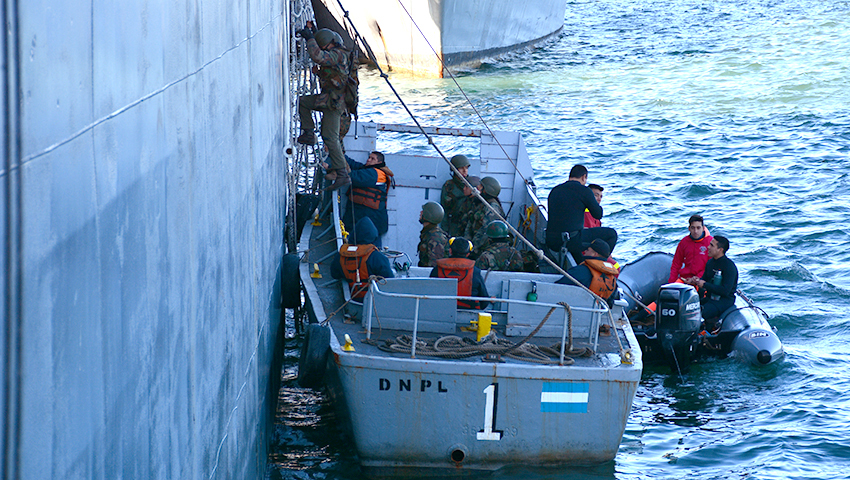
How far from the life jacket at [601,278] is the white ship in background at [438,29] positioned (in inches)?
942

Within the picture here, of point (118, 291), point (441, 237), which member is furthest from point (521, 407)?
point (118, 291)

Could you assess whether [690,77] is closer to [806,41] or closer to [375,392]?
[806,41]

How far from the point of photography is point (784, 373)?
Answer: 9.86 metres

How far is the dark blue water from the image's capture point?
8469 mm

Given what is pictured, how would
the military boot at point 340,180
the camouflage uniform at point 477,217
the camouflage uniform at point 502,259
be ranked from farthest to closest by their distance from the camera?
the military boot at point 340,180, the camouflage uniform at point 477,217, the camouflage uniform at point 502,259

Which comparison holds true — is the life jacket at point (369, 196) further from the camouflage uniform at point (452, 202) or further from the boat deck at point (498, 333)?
the boat deck at point (498, 333)

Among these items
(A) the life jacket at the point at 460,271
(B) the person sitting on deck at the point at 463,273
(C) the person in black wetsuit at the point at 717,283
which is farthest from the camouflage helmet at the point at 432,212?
(C) the person in black wetsuit at the point at 717,283

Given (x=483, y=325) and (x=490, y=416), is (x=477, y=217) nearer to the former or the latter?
(x=483, y=325)

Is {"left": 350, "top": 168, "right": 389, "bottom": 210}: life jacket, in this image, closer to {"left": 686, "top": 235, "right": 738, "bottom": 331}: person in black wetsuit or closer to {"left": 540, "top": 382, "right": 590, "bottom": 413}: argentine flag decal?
{"left": 686, "top": 235, "right": 738, "bottom": 331}: person in black wetsuit

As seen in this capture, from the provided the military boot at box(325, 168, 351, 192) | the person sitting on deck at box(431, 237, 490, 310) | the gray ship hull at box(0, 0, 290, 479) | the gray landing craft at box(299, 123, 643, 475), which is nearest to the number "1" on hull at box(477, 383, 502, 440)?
the gray landing craft at box(299, 123, 643, 475)

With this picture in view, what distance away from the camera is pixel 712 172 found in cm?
1941

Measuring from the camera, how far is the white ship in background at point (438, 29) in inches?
1257

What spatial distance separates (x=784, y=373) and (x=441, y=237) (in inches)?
175

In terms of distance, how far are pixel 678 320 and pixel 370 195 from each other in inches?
162
